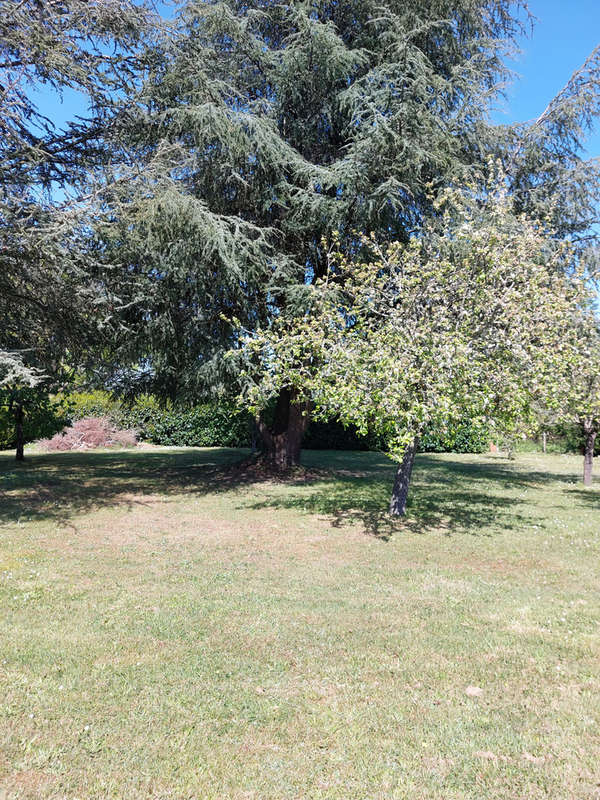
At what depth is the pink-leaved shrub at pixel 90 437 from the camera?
21.1 meters

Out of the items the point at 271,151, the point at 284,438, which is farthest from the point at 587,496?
the point at 271,151

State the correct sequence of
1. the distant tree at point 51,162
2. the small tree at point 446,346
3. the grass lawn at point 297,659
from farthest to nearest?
the distant tree at point 51,162 < the small tree at point 446,346 < the grass lawn at point 297,659

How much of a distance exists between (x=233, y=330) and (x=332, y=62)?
19.1ft

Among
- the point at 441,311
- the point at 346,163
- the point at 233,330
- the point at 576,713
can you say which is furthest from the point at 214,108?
the point at 576,713

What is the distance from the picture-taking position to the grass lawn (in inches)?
112

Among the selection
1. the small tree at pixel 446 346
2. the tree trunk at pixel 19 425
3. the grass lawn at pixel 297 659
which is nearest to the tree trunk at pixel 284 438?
the grass lawn at pixel 297 659

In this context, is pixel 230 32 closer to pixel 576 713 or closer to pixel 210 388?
pixel 210 388

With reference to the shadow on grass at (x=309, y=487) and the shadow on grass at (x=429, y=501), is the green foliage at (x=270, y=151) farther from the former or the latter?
the shadow on grass at (x=429, y=501)

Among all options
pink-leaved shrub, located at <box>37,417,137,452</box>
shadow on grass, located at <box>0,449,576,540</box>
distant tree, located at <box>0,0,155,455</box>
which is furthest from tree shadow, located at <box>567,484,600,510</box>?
pink-leaved shrub, located at <box>37,417,137,452</box>

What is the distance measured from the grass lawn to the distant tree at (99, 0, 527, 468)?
4745 mm

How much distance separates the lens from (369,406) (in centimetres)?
722

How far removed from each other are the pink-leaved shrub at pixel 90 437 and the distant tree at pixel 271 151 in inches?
380

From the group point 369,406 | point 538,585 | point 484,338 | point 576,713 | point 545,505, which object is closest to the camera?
point 576,713

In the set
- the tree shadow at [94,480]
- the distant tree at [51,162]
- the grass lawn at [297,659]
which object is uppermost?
the distant tree at [51,162]
